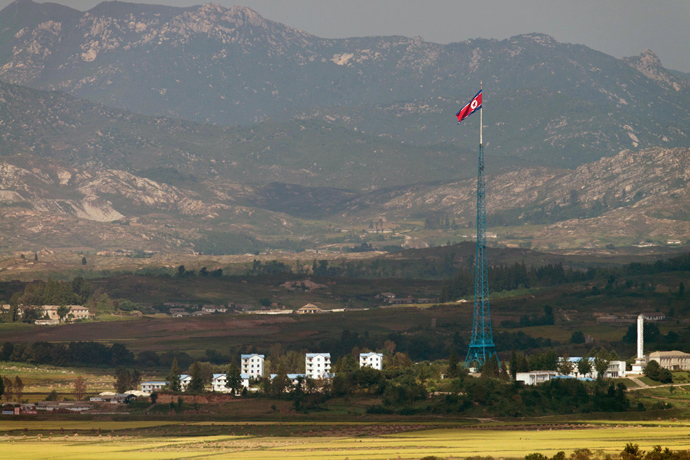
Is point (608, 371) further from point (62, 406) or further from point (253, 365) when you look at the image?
point (62, 406)

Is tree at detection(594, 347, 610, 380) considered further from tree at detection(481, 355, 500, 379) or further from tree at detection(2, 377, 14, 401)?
tree at detection(2, 377, 14, 401)

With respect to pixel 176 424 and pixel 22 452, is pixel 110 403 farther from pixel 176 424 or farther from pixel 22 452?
pixel 22 452

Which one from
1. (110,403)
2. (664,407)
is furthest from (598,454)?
(110,403)

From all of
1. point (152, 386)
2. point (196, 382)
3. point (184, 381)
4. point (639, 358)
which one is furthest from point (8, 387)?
point (639, 358)

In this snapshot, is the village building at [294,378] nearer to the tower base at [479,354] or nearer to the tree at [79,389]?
the tower base at [479,354]

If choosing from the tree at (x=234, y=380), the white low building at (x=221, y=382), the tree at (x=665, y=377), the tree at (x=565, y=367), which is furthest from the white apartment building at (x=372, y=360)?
the tree at (x=665, y=377)
